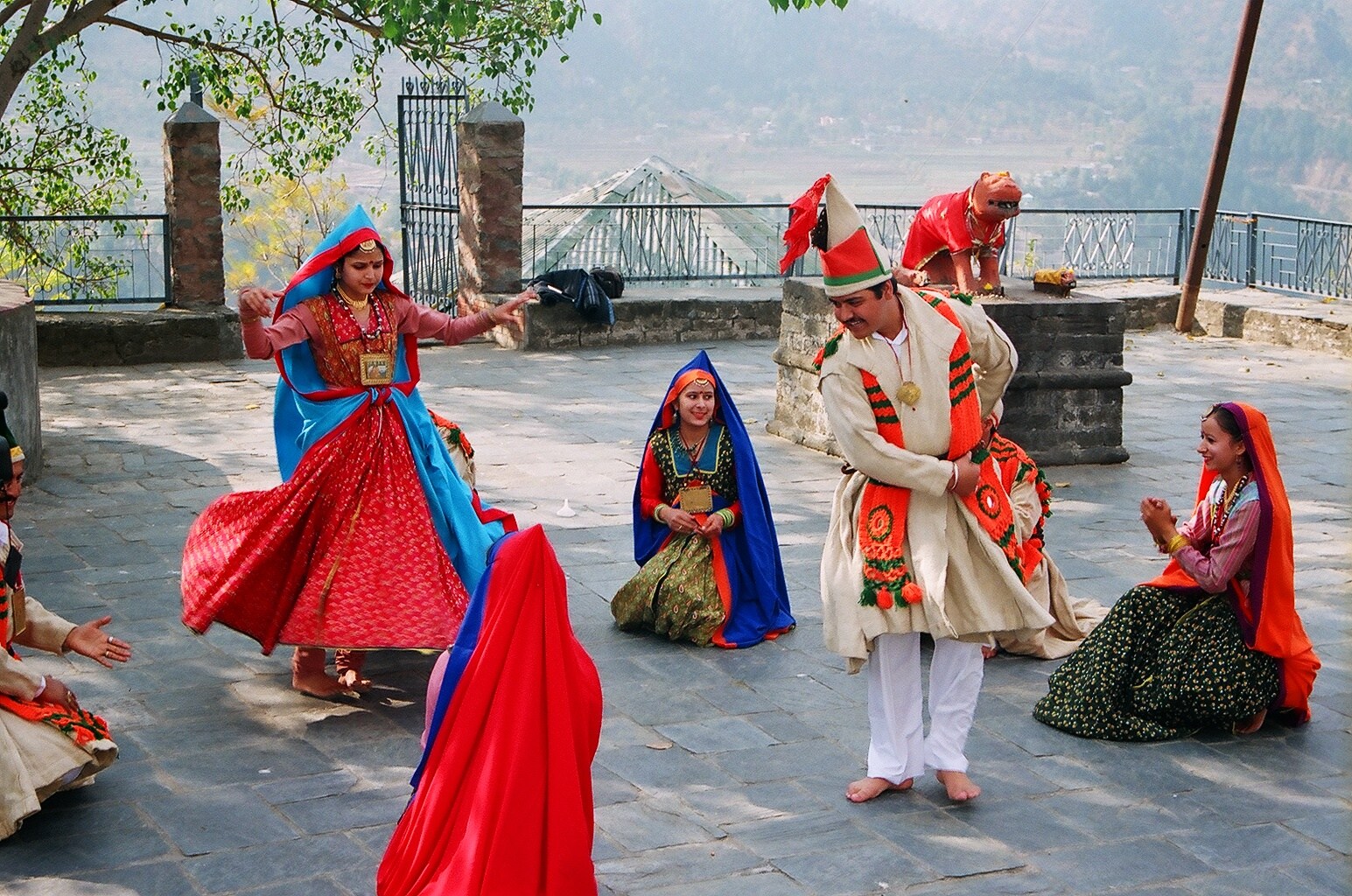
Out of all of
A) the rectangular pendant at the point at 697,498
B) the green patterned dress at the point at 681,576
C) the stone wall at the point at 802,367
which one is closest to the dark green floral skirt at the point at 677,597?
the green patterned dress at the point at 681,576

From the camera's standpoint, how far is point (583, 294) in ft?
46.0

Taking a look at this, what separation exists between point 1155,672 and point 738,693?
4.87ft

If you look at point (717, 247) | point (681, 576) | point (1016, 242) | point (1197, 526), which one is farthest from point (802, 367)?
point (1016, 242)

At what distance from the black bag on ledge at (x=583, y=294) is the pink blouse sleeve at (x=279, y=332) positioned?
8.08m

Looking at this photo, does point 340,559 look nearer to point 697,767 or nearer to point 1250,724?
point 697,767

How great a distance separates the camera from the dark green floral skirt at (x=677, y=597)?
6.34 meters

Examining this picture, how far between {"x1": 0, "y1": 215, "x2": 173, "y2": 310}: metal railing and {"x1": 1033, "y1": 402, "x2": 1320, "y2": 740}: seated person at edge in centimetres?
1014

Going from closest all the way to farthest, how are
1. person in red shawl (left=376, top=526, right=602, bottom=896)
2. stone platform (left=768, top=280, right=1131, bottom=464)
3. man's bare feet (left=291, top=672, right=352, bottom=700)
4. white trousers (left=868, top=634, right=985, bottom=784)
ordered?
person in red shawl (left=376, top=526, right=602, bottom=896), white trousers (left=868, top=634, right=985, bottom=784), man's bare feet (left=291, top=672, right=352, bottom=700), stone platform (left=768, top=280, right=1131, bottom=464)

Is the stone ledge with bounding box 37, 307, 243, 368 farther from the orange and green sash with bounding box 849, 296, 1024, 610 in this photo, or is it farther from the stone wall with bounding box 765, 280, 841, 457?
the orange and green sash with bounding box 849, 296, 1024, 610

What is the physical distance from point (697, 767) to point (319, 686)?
1.51 m

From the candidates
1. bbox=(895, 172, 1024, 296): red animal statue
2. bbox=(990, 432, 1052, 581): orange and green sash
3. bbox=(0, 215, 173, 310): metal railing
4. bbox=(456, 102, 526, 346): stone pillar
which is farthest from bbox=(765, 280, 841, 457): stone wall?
bbox=(0, 215, 173, 310): metal railing

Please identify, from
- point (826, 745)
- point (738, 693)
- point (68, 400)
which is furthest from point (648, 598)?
point (68, 400)

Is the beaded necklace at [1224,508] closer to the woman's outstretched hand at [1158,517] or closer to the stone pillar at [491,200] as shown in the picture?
the woman's outstretched hand at [1158,517]

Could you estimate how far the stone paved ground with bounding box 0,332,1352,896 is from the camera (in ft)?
14.3
